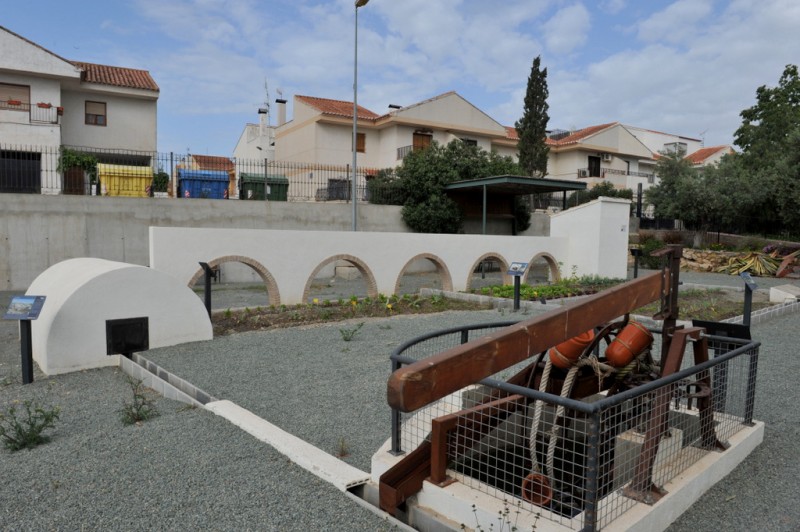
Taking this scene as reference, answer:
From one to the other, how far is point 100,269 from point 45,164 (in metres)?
16.9

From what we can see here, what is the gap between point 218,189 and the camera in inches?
819

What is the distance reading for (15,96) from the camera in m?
Result: 22.7

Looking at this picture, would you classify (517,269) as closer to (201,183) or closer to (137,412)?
(137,412)

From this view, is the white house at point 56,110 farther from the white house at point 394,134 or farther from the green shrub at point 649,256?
→ the green shrub at point 649,256

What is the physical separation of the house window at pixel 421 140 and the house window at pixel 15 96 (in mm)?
18079

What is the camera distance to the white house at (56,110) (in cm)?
2067

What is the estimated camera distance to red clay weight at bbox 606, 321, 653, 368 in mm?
3416

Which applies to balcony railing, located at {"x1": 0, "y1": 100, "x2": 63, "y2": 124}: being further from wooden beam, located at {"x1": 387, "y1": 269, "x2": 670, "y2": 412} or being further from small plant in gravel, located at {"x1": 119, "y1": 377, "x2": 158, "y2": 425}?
wooden beam, located at {"x1": 387, "y1": 269, "x2": 670, "y2": 412}

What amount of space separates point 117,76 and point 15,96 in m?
4.83

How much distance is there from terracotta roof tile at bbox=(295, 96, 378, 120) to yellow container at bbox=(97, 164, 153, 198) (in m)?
12.5

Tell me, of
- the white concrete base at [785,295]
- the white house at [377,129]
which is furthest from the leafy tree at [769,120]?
the white concrete base at [785,295]

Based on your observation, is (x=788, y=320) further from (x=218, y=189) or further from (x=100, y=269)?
(x=218, y=189)

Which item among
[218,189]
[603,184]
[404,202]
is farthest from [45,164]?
[603,184]

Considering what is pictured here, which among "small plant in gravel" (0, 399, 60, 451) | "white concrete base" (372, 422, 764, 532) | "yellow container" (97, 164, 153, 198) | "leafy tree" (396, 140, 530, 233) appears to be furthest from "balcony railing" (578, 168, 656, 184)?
"small plant in gravel" (0, 399, 60, 451)
